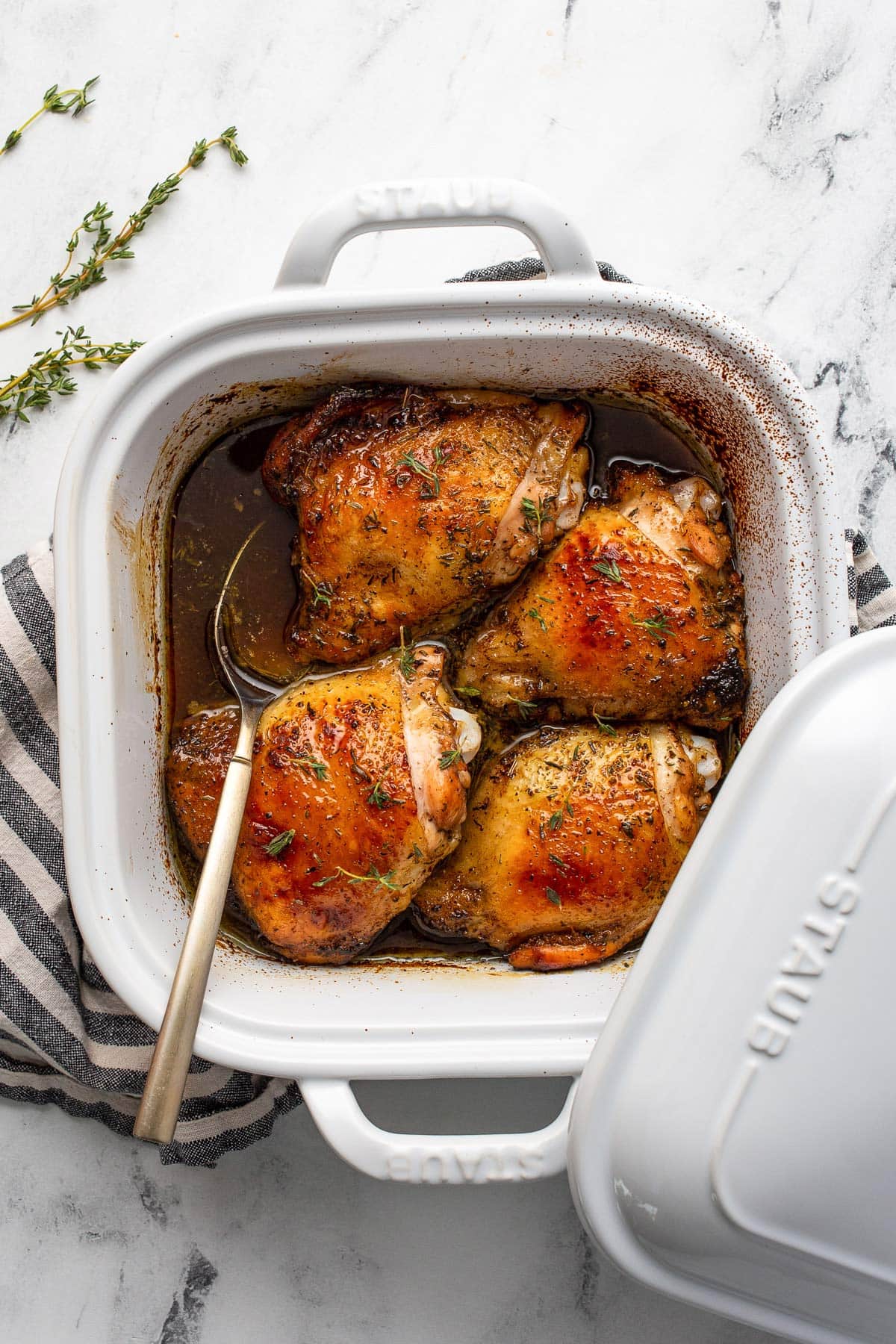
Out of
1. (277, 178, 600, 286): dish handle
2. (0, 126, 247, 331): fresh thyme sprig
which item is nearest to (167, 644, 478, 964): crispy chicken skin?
(277, 178, 600, 286): dish handle

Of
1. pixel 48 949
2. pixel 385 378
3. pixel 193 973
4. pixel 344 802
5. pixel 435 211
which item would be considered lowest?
pixel 48 949

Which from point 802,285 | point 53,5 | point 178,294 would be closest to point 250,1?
point 53,5

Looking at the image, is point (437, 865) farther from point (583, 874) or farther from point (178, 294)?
point (178, 294)

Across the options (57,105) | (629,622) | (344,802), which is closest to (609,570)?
(629,622)

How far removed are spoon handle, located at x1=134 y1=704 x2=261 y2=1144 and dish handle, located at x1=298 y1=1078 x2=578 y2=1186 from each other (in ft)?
0.81

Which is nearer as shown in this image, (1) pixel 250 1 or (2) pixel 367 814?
(2) pixel 367 814

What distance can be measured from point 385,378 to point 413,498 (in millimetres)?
221

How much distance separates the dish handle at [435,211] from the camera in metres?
1.44

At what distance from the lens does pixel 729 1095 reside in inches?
51.0

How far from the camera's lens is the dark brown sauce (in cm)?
183

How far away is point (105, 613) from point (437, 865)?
0.72 meters

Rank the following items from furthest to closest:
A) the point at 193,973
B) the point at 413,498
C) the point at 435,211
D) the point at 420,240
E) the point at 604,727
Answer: the point at 420,240, the point at 604,727, the point at 413,498, the point at 193,973, the point at 435,211

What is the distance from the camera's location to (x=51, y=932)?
1805 mm

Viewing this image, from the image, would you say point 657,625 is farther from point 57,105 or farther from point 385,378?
point 57,105
